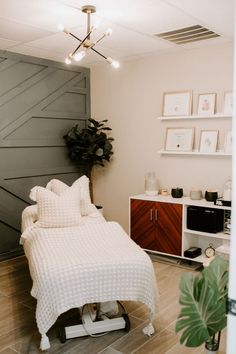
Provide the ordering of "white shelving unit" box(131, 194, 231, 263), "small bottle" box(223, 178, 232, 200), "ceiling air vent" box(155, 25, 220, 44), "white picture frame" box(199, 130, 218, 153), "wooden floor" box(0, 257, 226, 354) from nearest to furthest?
"wooden floor" box(0, 257, 226, 354) < "ceiling air vent" box(155, 25, 220, 44) < "small bottle" box(223, 178, 232, 200) < "white shelving unit" box(131, 194, 231, 263) < "white picture frame" box(199, 130, 218, 153)

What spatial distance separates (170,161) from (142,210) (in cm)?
76

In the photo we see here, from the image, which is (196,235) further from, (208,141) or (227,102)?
(227,102)

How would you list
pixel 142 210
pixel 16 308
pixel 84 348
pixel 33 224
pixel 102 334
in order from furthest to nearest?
pixel 142 210
pixel 33 224
pixel 16 308
pixel 102 334
pixel 84 348

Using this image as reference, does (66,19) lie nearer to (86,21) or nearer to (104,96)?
(86,21)

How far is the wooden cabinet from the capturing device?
424cm

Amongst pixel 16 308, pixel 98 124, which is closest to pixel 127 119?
pixel 98 124

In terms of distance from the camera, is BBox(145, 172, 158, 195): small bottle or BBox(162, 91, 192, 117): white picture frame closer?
BBox(162, 91, 192, 117): white picture frame

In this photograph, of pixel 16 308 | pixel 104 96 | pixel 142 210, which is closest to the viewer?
pixel 16 308

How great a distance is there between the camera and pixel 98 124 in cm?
526

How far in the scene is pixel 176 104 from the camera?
4547mm

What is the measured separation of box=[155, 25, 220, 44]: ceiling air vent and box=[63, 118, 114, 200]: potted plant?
1.70 meters

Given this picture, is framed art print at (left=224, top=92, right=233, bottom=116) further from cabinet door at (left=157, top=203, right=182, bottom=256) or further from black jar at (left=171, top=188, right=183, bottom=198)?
cabinet door at (left=157, top=203, right=182, bottom=256)

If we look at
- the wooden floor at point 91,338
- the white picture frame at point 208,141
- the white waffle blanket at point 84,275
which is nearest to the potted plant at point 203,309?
the wooden floor at point 91,338

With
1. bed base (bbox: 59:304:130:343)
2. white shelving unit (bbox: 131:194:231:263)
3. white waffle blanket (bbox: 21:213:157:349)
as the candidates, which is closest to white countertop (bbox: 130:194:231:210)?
white shelving unit (bbox: 131:194:231:263)
